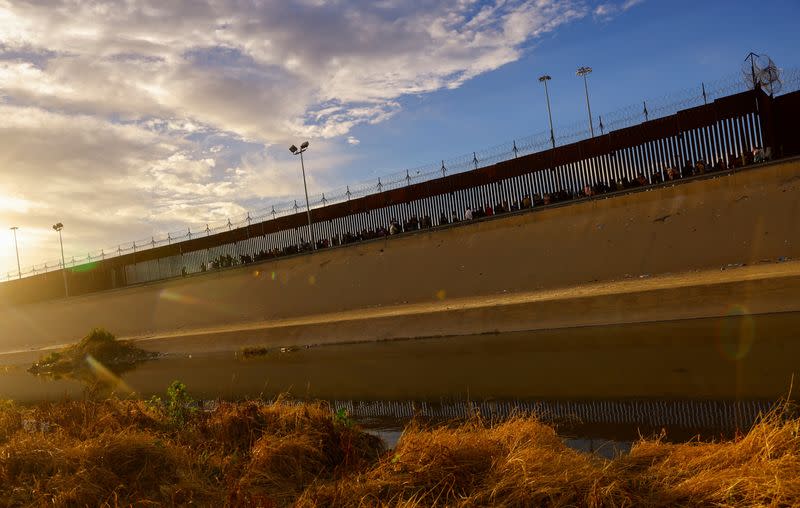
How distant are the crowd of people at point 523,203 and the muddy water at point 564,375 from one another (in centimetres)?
1019

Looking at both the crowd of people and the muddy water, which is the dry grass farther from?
the crowd of people

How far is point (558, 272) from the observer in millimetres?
24422

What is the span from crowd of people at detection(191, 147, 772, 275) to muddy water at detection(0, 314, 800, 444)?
10.2 m

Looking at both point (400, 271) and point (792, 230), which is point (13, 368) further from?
point (792, 230)

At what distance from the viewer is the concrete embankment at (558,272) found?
17.5 meters

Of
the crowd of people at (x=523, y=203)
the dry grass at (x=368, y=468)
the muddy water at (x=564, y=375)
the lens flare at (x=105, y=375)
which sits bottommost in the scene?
the lens flare at (x=105, y=375)

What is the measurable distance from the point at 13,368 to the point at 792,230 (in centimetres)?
4016

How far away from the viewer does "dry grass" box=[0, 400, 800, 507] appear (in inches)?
175

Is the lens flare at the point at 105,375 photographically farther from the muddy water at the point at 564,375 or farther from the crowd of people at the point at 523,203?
the crowd of people at the point at 523,203

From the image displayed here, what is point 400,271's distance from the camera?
98.7 feet

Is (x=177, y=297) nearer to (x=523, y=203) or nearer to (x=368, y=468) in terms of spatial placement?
(x=523, y=203)

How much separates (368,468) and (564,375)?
6.59 meters

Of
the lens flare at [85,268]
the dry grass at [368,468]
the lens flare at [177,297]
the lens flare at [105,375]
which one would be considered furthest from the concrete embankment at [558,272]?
the lens flare at [85,268]

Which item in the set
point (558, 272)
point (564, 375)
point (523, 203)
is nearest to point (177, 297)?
point (523, 203)
